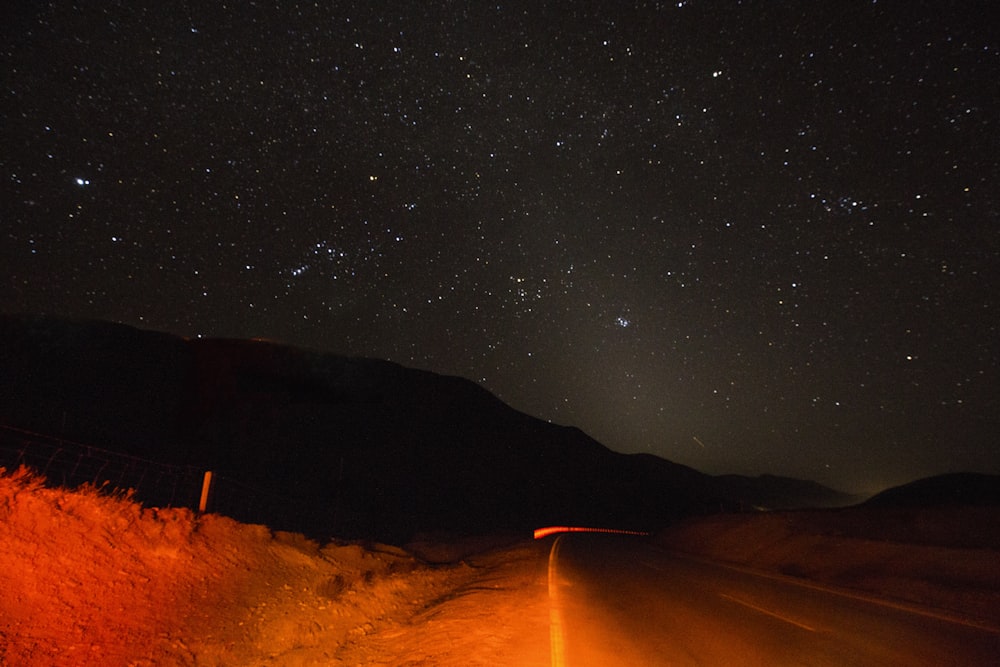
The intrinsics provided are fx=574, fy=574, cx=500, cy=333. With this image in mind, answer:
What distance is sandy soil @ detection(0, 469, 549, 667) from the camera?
241 inches

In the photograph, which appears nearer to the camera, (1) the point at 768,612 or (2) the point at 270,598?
(2) the point at 270,598

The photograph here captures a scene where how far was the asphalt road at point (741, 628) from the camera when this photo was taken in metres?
6.15

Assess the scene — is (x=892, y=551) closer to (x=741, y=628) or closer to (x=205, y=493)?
(x=741, y=628)

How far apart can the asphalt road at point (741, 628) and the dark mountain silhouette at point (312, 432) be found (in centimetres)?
2337

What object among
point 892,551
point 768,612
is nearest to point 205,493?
point 768,612

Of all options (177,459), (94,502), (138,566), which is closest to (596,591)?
(138,566)

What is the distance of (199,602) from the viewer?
7.77 m

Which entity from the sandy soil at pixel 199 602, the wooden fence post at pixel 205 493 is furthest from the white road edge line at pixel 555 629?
the wooden fence post at pixel 205 493

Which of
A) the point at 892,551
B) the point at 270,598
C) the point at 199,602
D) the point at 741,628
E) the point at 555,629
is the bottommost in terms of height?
the point at 270,598

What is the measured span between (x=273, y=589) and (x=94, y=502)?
9.60 feet

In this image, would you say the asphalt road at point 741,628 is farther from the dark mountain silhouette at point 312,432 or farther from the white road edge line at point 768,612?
the dark mountain silhouette at point 312,432

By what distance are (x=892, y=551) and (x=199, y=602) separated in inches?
649

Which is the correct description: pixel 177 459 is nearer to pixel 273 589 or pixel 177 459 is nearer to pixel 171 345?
pixel 171 345

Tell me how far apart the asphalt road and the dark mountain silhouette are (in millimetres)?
23370
